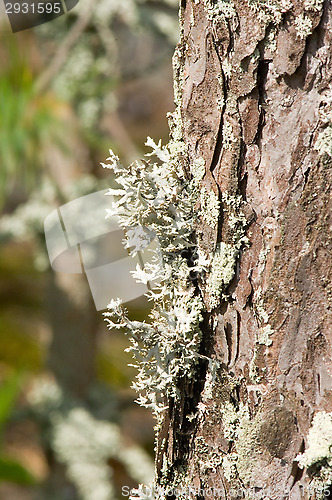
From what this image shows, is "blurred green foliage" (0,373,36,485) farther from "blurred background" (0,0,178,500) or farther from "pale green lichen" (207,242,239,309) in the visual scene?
"pale green lichen" (207,242,239,309)

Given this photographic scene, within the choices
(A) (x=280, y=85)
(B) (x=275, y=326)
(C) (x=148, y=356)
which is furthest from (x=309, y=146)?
(C) (x=148, y=356)

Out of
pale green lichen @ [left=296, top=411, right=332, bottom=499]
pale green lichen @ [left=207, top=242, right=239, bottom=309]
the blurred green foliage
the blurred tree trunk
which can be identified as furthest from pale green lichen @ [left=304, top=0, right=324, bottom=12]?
the blurred green foliage

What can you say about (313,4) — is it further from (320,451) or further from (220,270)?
(320,451)

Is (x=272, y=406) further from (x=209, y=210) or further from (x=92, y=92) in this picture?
(x=92, y=92)

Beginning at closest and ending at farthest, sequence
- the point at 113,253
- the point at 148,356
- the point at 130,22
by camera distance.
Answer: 1. the point at 148,356
2. the point at 130,22
3. the point at 113,253

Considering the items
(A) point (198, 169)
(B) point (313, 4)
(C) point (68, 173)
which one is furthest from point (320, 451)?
(C) point (68, 173)

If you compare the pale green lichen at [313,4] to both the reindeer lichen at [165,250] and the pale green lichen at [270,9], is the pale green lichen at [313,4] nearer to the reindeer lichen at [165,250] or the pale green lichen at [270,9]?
the pale green lichen at [270,9]
